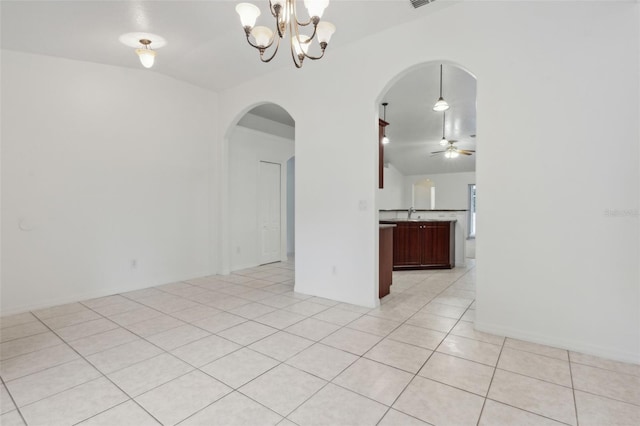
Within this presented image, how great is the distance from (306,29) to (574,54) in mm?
2460

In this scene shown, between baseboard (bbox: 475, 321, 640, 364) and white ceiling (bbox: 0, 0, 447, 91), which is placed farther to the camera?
white ceiling (bbox: 0, 0, 447, 91)

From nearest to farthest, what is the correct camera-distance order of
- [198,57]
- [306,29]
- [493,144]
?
[493,144] < [306,29] < [198,57]

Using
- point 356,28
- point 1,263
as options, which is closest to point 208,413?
point 1,263

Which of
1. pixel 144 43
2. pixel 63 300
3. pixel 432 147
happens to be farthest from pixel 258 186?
pixel 432 147

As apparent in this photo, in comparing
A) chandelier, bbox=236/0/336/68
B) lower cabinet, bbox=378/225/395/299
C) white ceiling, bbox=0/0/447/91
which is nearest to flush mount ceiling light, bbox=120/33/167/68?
white ceiling, bbox=0/0/447/91

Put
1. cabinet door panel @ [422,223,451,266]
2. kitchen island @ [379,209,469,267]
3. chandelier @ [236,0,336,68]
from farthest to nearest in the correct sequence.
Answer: kitchen island @ [379,209,469,267], cabinet door panel @ [422,223,451,266], chandelier @ [236,0,336,68]

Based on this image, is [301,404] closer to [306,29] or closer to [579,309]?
[579,309]

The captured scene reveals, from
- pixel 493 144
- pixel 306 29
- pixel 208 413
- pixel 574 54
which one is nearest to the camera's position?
pixel 208 413

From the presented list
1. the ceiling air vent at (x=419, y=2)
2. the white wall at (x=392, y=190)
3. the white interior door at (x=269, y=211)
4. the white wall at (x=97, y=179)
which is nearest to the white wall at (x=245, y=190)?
the white interior door at (x=269, y=211)

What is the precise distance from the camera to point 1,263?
3438 millimetres

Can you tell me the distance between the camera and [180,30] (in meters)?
3.36

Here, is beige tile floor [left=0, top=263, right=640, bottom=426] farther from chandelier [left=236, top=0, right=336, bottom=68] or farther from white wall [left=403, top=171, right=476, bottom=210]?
white wall [left=403, top=171, right=476, bottom=210]

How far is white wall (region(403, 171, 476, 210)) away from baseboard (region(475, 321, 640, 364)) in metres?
9.27

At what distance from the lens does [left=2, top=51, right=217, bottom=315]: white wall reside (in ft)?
11.6
